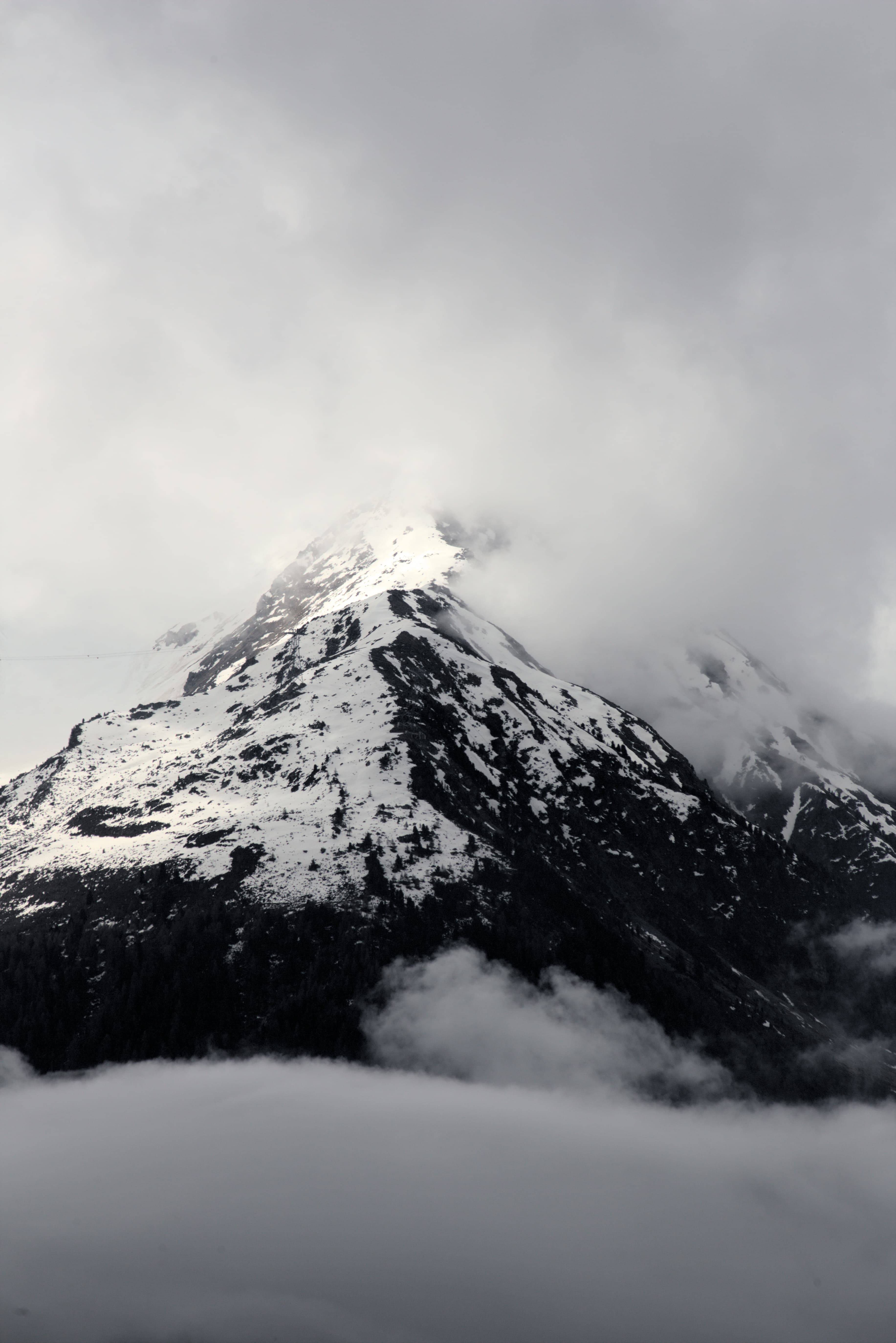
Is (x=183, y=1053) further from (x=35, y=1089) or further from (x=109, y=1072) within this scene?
(x=35, y=1089)

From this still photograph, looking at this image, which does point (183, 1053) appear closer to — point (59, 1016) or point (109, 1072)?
point (109, 1072)

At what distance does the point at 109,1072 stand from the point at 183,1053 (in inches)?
715

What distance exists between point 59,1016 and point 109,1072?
18586mm

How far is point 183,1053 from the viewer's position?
200 metres

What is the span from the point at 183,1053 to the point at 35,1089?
37.3 meters

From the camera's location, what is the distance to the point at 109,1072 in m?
198

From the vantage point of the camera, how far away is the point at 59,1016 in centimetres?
19975

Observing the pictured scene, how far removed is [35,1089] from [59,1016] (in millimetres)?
18680

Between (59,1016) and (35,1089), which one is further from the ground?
(59,1016)

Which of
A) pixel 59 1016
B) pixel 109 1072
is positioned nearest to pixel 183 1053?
→ pixel 109 1072

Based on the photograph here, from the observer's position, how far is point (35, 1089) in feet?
654

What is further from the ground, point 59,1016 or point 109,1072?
point 59,1016

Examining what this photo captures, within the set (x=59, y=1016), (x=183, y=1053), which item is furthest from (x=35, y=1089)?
(x=183, y=1053)

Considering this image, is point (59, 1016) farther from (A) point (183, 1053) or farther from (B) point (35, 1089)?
(A) point (183, 1053)
